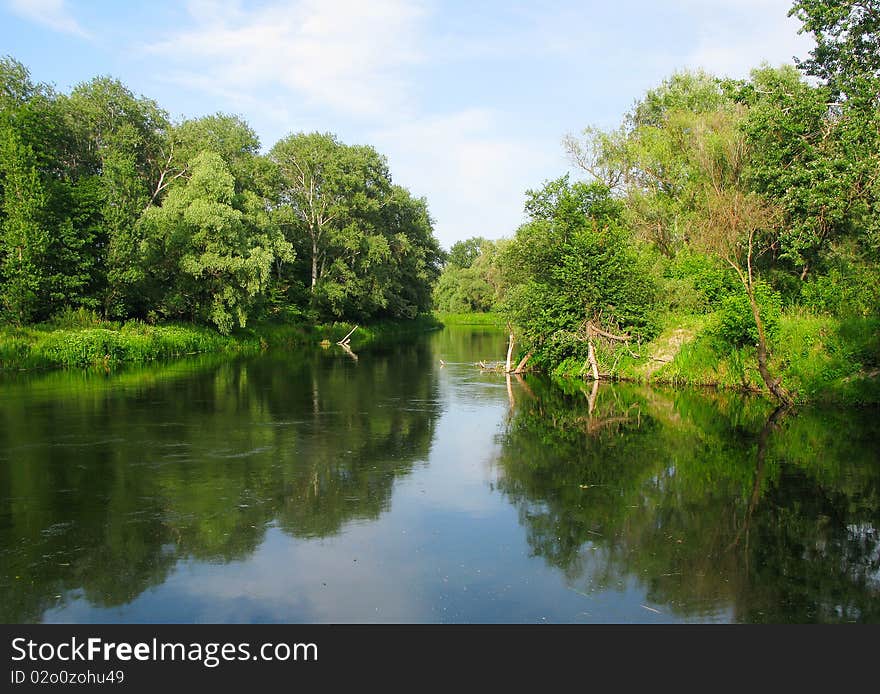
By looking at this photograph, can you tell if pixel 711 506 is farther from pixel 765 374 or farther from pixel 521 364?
pixel 521 364

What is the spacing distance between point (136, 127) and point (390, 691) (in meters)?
50.0

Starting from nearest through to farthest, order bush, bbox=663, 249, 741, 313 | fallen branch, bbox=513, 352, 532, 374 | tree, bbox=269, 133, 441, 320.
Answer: bush, bbox=663, 249, 741, 313 → fallen branch, bbox=513, 352, 532, 374 → tree, bbox=269, 133, 441, 320

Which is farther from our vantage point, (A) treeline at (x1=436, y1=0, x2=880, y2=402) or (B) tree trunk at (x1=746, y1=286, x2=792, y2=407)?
(A) treeline at (x1=436, y1=0, x2=880, y2=402)

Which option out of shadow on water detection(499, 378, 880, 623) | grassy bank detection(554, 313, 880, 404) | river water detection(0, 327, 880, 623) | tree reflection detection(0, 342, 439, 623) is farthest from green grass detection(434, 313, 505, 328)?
river water detection(0, 327, 880, 623)

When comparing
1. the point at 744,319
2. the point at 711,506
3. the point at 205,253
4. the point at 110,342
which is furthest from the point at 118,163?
the point at 711,506

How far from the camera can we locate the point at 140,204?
140ft

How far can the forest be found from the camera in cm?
2361

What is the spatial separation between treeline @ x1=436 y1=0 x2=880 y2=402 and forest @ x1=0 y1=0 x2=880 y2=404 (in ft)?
0.32

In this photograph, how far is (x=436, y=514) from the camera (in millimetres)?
10969

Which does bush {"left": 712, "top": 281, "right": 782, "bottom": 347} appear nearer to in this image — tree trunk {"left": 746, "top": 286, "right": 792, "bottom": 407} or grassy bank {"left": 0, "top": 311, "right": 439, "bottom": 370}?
tree trunk {"left": 746, "top": 286, "right": 792, "bottom": 407}

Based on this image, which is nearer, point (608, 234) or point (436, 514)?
point (436, 514)

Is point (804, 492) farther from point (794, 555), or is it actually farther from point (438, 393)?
point (438, 393)

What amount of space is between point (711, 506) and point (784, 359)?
1279 cm

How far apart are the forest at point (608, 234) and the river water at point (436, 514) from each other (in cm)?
472
